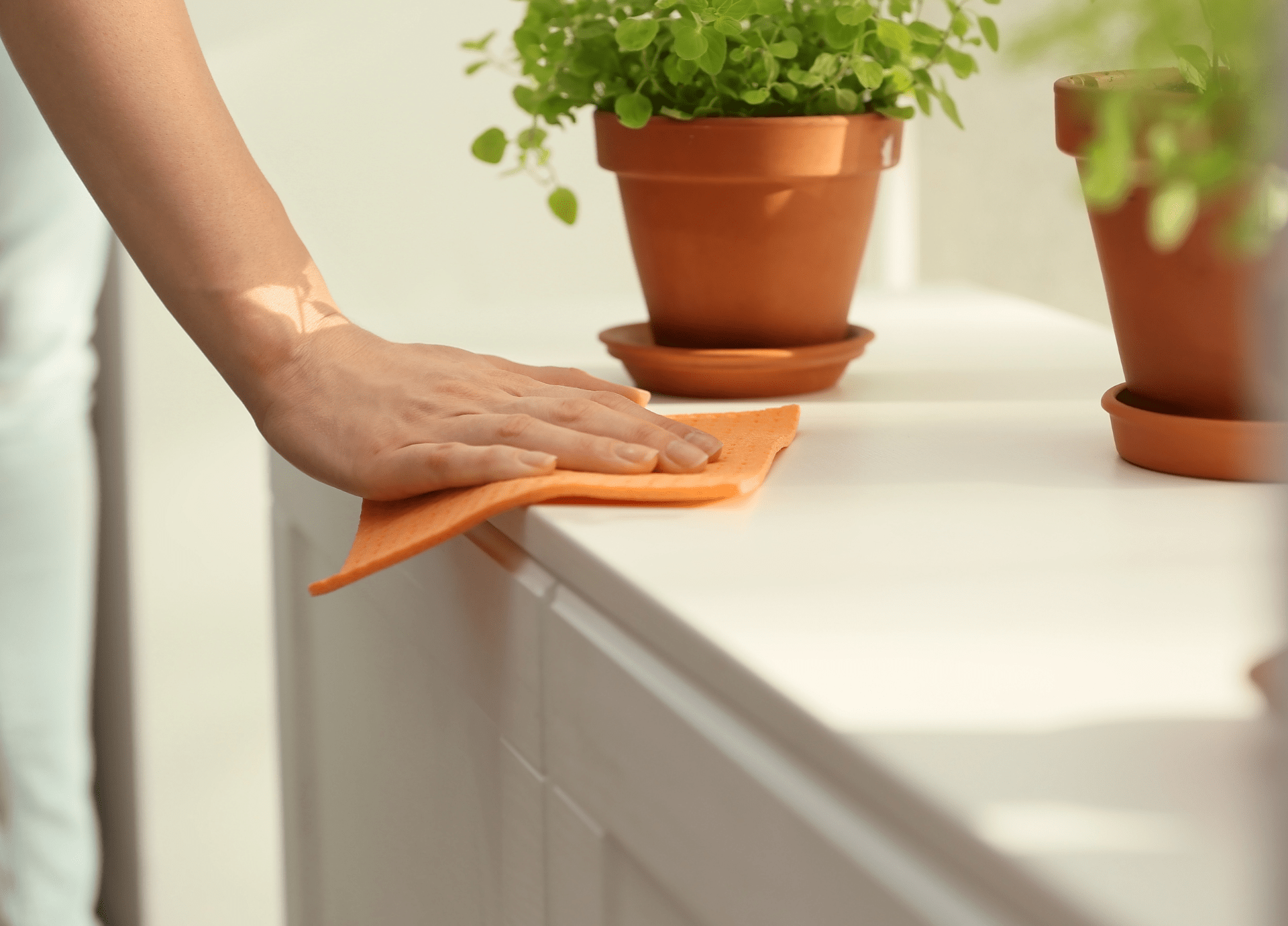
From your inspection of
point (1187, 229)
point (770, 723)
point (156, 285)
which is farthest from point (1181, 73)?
point (156, 285)

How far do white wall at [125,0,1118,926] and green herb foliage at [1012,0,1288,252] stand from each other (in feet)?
2.54

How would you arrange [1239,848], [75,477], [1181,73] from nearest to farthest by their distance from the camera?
[1239,848] → [1181,73] → [75,477]

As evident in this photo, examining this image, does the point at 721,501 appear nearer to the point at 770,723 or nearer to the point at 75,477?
the point at 770,723

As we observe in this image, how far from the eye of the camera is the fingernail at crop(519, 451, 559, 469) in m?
0.56

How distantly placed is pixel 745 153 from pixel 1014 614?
372 mm

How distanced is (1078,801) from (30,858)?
121 cm

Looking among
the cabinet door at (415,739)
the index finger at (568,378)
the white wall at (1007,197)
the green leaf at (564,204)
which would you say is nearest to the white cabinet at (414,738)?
the cabinet door at (415,739)

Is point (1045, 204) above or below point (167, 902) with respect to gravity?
above

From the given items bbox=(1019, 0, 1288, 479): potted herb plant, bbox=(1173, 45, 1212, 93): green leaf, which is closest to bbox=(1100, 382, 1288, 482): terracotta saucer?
bbox=(1019, 0, 1288, 479): potted herb plant

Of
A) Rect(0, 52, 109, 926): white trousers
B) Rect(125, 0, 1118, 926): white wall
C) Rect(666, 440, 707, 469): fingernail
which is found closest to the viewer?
Rect(666, 440, 707, 469): fingernail

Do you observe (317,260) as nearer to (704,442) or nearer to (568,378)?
(568,378)

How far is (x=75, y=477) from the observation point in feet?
4.08

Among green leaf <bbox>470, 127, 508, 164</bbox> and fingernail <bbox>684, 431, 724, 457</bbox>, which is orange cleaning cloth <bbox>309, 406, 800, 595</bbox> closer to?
fingernail <bbox>684, 431, 724, 457</bbox>

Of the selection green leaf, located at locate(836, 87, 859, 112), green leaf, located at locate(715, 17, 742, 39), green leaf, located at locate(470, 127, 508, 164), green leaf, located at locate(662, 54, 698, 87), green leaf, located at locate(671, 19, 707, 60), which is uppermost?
green leaf, located at locate(715, 17, 742, 39)
